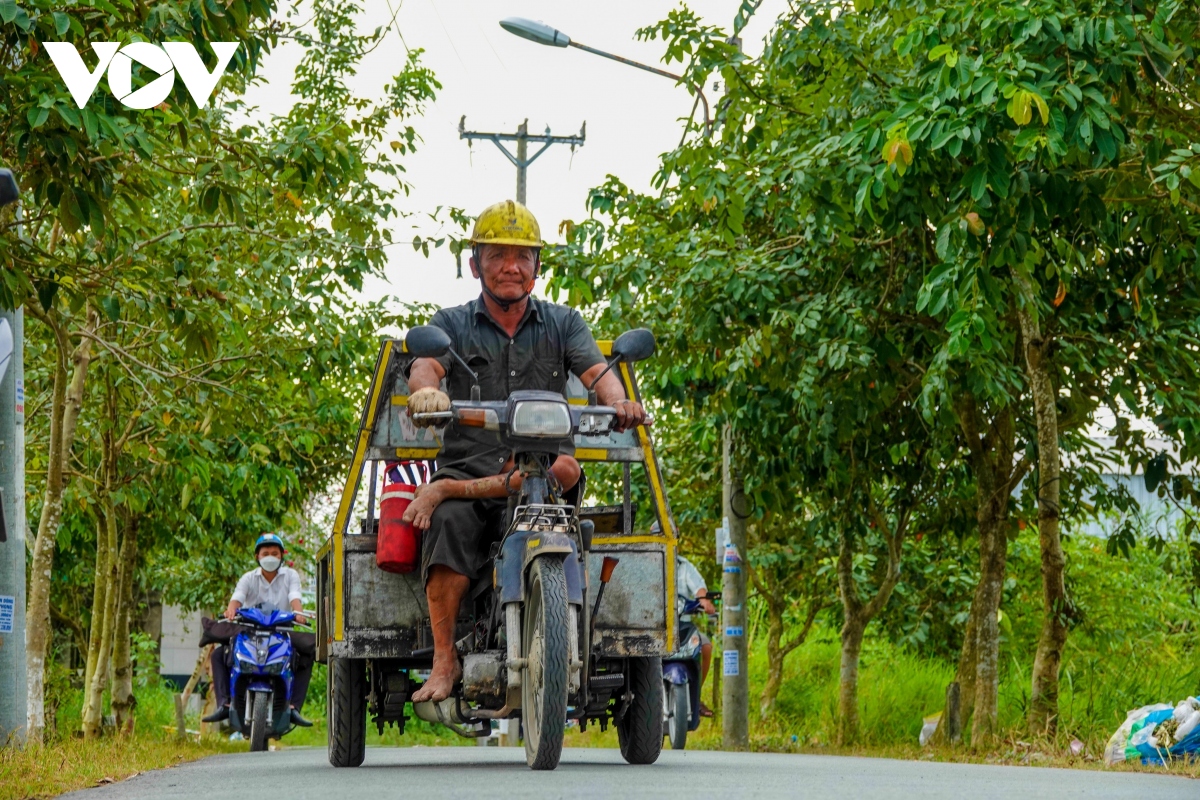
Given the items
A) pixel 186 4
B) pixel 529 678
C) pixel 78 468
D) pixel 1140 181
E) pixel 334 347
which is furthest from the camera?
pixel 78 468

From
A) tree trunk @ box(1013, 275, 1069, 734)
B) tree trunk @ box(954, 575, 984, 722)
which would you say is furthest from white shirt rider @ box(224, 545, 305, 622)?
tree trunk @ box(954, 575, 984, 722)

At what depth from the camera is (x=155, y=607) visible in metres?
38.9

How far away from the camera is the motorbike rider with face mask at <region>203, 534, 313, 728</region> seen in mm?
15195

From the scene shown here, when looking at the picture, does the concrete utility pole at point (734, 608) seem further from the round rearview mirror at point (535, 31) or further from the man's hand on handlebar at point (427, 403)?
the man's hand on handlebar at point (427, 403)

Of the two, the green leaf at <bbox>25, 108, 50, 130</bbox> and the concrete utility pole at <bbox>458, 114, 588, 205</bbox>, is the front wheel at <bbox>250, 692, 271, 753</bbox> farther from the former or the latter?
the concrete utility pole at <bbox>458, 114, 588, 205</bbox>

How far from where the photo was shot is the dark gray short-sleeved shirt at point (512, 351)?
27.4 feet

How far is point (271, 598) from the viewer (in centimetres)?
1537

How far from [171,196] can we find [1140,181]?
29.8 ft

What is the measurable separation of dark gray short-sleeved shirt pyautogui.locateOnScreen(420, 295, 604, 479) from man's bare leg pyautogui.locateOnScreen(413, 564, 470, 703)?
549 millimetres

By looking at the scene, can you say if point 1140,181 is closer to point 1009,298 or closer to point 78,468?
point 1009,298

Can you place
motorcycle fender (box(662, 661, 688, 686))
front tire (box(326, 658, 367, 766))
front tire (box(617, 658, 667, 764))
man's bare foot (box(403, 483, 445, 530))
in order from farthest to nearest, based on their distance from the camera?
motorcycle fender (box(662, 661, 688, 686)) → front tire (box(326, 658, 367, 766)) → front tire (box(617, 658, 667, 764)) → man's bare foot (box(403, 483, 445, 530))

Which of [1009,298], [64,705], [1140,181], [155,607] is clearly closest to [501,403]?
[1140,181]

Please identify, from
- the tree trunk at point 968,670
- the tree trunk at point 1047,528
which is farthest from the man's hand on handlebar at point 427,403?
the tree trunk at point 968,670

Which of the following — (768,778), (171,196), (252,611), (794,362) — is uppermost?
(171,196)
